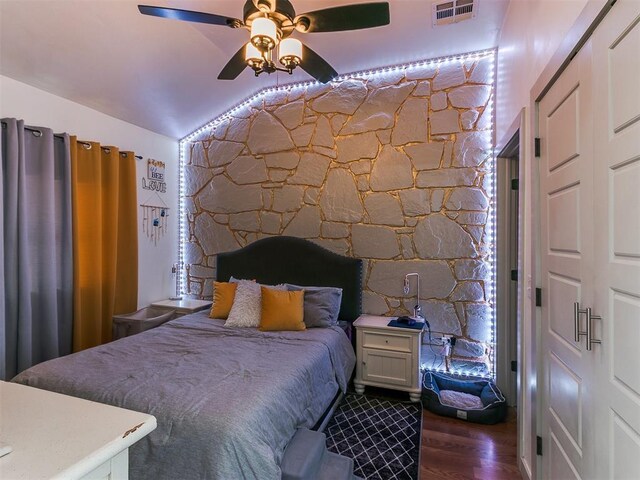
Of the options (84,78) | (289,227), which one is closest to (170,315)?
(289,227)

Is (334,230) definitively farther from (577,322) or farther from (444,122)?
(577,322)

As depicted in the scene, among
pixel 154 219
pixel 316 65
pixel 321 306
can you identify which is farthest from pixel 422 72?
pixel 154 219

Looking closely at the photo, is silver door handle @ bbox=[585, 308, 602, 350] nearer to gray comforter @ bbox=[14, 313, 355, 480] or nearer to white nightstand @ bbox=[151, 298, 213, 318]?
gray comforter @ bbox=[14, 313, 355, 480]

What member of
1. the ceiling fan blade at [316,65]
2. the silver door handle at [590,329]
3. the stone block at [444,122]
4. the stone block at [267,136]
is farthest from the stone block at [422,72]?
the silver door handle at [590,329]

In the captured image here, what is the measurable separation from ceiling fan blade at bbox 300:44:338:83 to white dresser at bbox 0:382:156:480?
2.10 m

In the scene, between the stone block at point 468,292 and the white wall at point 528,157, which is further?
the stone block at point 468,292

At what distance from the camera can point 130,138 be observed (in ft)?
12.1

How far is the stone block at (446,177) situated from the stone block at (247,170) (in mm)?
1771

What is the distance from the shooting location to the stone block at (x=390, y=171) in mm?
3289

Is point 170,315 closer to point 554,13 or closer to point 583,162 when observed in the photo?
point 583,162

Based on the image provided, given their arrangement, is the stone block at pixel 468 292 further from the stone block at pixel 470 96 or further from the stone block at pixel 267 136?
the stone block at pixel 267 136

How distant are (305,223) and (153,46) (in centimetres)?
211

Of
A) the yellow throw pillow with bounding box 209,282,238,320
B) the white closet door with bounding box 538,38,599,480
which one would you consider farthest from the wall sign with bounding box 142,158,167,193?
the white closet door with bounding box 538,38,599,480

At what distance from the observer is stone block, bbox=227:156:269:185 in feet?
12.8
